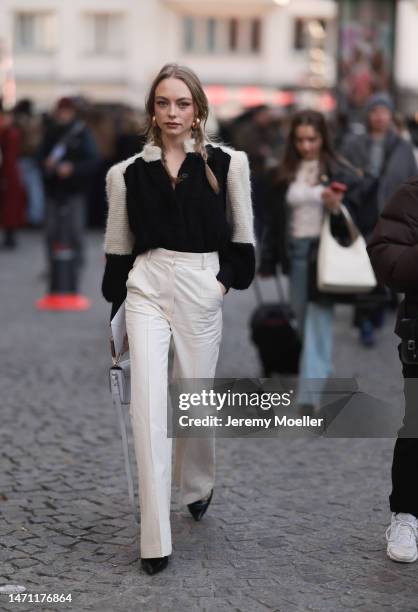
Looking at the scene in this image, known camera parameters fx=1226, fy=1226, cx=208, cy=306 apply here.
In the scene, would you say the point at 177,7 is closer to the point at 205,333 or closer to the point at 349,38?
the point at 349,38

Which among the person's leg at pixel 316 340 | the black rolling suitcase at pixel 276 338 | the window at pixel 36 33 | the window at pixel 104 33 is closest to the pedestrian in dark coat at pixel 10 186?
the black rolling suitcase at pixel 276 338

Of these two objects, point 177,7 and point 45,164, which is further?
point 177,7

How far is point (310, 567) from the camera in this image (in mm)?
4730

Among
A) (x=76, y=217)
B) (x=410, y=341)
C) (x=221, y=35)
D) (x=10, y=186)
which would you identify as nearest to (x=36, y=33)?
(x=221, y=35)

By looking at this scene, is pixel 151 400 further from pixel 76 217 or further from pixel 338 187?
pixel 76 217

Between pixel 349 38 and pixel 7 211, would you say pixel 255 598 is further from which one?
pixel 7 211

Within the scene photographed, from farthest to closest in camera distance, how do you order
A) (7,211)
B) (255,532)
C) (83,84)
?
(83,84) → (7,211) → (255,532)

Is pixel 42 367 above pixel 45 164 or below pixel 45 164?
below

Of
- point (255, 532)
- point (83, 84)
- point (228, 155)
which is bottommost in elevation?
point (83, 84)

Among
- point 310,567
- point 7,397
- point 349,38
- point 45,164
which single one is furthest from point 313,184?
point 349,38

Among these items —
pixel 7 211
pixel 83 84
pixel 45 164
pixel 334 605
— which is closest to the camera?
pixel 334 605

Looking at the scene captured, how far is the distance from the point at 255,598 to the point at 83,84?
158 feet

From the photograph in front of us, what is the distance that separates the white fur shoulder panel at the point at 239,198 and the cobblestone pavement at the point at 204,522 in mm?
1267

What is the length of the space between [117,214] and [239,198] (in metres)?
0.50
